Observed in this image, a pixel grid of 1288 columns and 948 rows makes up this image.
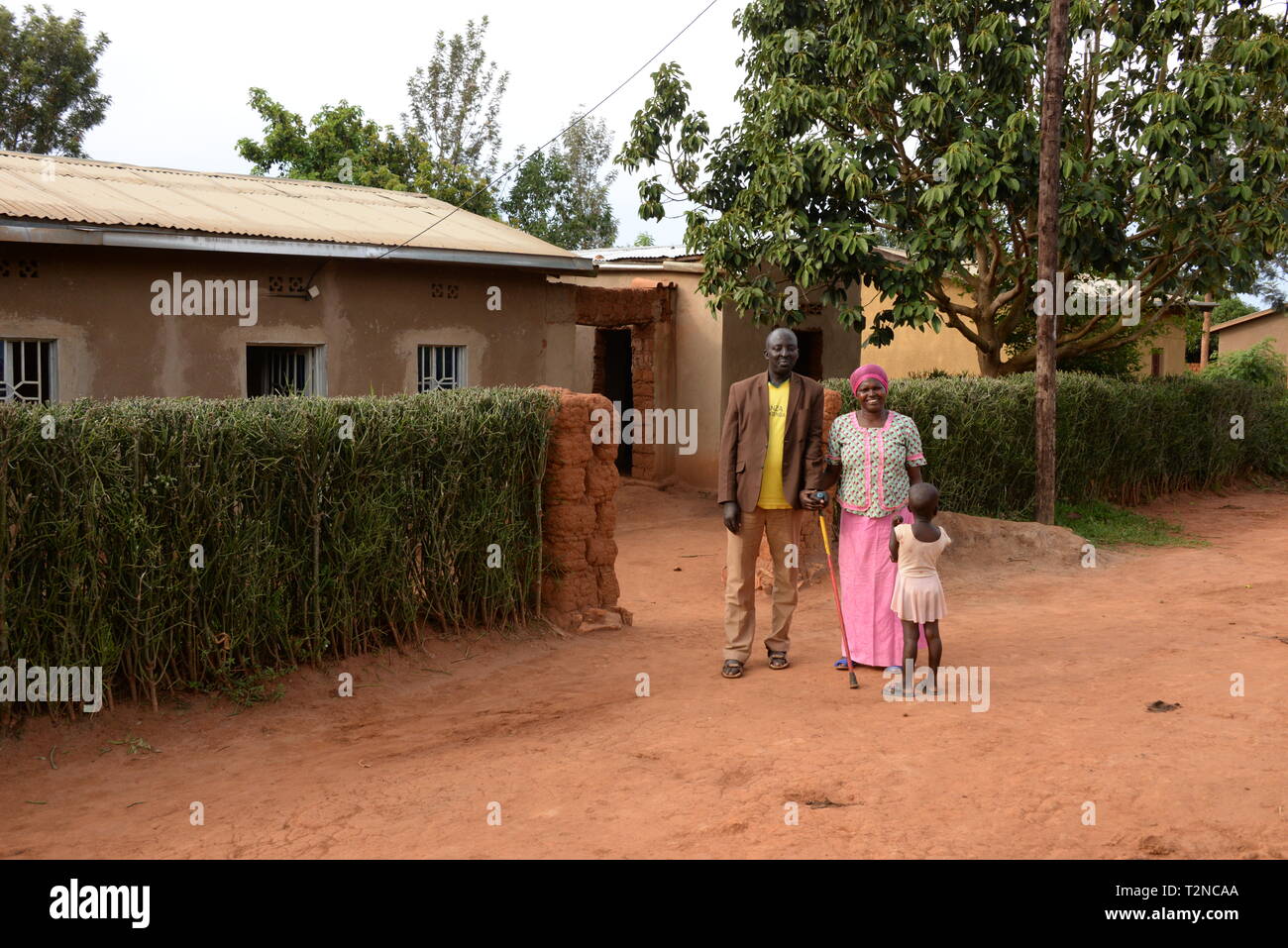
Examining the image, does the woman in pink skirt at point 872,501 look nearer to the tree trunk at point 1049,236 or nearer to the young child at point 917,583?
the young child at point 917,583

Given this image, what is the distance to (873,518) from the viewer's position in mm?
6586

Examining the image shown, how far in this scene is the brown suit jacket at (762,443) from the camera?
6605 millimetres

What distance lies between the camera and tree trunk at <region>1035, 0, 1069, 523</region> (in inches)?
452

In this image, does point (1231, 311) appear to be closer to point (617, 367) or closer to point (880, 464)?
point (617, 367)

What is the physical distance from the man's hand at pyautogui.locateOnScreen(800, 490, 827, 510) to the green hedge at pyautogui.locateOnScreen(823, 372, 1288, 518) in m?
4.64

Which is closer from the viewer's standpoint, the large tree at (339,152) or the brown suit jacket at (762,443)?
the brown suit jacket at (762,443)

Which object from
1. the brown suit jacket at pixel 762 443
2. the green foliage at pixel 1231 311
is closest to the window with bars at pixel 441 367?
the brown suit jacket at pixel 762 443

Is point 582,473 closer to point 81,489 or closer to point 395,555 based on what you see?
point 395,555

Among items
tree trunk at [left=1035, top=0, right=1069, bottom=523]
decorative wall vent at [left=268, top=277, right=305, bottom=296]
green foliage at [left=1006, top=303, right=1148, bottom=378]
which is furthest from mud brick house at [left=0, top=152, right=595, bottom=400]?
green foliage at [left=1006, top=303, right=1148, bottom=378]

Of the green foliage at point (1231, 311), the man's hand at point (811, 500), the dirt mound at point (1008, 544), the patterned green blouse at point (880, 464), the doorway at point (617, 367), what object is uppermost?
the green foliage at point (1231, 311)

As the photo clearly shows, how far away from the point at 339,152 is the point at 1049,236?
1643 centimetres

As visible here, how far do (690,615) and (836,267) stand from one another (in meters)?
5.96

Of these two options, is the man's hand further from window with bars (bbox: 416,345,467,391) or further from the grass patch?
window with bars (bbox: 416,345,467,391)

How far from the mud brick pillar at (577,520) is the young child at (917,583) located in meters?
2.31
